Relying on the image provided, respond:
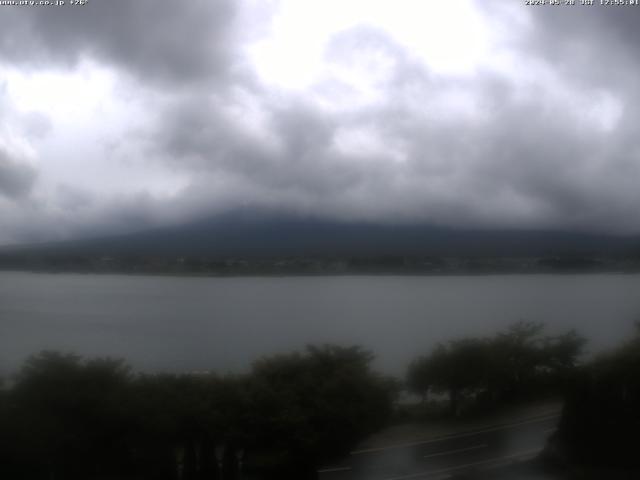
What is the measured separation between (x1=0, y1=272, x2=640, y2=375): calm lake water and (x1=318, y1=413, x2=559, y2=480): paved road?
646 mm

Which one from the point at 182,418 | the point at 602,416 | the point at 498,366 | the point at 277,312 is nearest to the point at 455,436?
the point at 498,366

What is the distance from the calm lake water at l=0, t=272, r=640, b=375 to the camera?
16.0ft

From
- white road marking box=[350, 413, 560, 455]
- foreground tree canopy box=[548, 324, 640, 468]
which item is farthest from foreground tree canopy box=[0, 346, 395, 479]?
foreground tree canopy box=[548, 324, 640, 468]

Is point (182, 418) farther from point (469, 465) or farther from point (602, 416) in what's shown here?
point (602, 416)

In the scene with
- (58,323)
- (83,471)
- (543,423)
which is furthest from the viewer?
(543,423)

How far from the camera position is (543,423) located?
16.9 ft

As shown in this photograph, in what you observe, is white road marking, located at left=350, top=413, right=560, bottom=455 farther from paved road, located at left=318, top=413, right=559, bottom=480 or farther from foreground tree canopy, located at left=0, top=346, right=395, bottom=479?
foreground tree canopy, located at left=0, top=346, right=395, bottom=479

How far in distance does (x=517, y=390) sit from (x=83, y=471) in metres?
3.38

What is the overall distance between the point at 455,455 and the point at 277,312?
5.90 ft

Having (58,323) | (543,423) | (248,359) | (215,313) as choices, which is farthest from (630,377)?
(58,323)

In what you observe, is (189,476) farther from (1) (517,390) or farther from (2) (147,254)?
(1) (517,390)

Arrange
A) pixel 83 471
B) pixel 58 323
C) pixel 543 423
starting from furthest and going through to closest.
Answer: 1. pixel 543 423
2. pixel 58 323
3. pixel 83 471

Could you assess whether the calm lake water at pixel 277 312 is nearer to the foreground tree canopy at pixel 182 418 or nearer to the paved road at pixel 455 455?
the foreground tree canopy at pixel 182 418

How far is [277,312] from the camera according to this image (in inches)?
208
